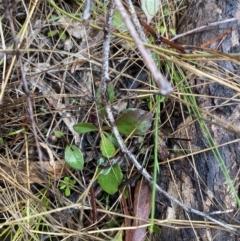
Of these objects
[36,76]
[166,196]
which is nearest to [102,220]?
[166,196]

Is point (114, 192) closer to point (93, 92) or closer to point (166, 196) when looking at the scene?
point (166, 196)

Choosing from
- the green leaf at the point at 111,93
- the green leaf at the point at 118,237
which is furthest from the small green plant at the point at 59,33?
the green leaf at the point at 118,237

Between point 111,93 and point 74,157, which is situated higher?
point 111,93

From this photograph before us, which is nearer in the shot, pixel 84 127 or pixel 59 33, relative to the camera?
pixel 84 127

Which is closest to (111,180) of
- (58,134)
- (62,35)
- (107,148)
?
(107,148)

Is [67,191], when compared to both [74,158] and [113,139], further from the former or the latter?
[113,139]

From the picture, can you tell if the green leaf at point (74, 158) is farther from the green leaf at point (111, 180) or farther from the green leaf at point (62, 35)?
the green leaf at point (62, 35)

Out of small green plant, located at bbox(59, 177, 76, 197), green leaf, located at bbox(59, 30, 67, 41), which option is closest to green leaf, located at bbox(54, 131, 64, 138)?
small green plant, located at bbox(59, 177, 76, 197)
